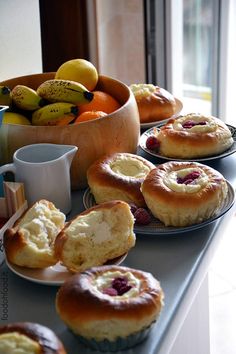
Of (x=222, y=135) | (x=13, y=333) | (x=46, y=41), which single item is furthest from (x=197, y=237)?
(x=46, y=41)

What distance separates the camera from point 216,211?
1.00 meters

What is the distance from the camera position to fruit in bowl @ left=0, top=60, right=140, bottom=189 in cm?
107

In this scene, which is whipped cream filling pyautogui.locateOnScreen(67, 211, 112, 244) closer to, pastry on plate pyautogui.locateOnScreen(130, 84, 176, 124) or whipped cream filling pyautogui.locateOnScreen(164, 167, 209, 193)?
whipped cream filling pyautogui.locateOnScreen(164, 167, 209, 193)

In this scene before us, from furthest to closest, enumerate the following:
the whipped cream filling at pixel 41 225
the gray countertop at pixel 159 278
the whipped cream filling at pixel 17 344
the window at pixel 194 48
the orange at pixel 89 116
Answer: the window at pixel 194 48 < the orange at pixel 89 116 < the whipped cream filling at pixel 41 225 < the gray countertop at pixel 159 278 < the whipped cream filling at pixel 17 344

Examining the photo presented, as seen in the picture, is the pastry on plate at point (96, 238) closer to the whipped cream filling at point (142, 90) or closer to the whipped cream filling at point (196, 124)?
the whipped cream filling at point (196, 124)

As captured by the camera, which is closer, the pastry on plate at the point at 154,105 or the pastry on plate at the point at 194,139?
the pastry on plate at the point at 194,139

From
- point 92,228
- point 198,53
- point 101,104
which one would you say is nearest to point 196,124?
point 101,104

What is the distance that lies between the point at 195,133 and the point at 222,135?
0.05 m

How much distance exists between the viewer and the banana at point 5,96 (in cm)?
117

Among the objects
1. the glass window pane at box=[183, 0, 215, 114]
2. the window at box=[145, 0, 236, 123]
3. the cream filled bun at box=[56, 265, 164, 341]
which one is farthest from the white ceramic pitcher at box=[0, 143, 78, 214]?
the glass window pane at box=[183, 0, 215, 114]

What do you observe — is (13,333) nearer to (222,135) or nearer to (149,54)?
(222,135)

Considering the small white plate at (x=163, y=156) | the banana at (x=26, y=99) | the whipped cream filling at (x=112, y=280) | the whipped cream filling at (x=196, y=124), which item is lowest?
the whipped cream filling at (x=112, y=280)

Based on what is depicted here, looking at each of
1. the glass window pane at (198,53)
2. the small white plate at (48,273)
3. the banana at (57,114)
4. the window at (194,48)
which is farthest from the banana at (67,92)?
the glass window pane at (198,53)

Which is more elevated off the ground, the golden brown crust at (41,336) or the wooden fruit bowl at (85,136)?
the wooden fruit bowl at (85,136)
